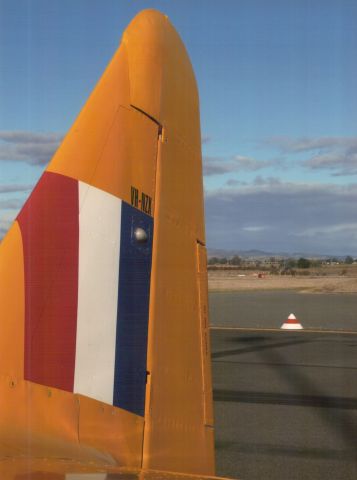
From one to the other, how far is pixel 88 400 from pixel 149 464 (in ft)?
1.13

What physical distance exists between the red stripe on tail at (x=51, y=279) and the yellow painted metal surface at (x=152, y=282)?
4cm

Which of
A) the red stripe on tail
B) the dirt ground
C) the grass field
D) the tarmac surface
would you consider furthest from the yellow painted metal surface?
the grass field

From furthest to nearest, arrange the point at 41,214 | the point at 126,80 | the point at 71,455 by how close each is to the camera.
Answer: the point at 126,80 < the point at 41,214 < the point at 71,455

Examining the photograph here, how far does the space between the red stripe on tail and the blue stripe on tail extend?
217mm

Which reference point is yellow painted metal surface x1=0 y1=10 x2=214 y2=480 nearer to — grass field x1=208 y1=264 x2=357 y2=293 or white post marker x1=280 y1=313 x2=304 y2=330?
white post marker x1=280 y1=313 x2=304 y2=330

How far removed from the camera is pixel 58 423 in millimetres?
2275

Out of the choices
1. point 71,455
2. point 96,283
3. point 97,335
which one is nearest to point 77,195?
point 96,283

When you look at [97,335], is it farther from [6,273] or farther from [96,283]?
[6,273]

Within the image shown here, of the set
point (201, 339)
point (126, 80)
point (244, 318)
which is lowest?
point (244, 318)

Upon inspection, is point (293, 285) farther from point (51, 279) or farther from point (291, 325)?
point (51, 279)

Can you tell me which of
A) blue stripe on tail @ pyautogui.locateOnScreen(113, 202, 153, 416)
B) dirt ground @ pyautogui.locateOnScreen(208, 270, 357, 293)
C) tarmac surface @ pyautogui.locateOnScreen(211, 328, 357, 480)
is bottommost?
tarmac surface @ pyautogui.locateOnScreen(211, 328, 357, 480)

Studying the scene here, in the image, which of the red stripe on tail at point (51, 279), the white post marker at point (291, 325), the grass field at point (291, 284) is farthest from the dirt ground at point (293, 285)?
the red stripe on tail at point (51, 279)

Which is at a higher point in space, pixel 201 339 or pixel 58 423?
pixel 201 339

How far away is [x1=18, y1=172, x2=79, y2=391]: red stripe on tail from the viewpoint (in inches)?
90.7
